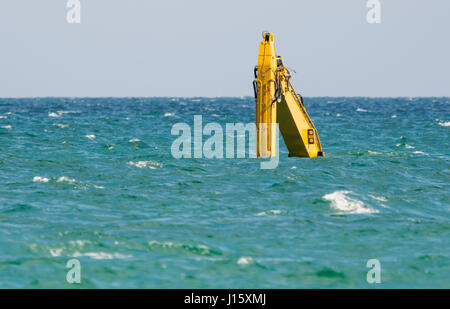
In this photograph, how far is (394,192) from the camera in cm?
1716

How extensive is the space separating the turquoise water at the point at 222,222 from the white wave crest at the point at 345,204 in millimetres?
49

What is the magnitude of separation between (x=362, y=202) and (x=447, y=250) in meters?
3.90

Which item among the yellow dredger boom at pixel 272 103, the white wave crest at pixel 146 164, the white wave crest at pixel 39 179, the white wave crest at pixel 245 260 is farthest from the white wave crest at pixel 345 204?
the white wave crest at pixel 39 179

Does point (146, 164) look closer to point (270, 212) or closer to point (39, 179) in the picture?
point (39, 179)

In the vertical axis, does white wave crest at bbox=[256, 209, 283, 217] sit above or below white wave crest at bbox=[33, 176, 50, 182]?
below

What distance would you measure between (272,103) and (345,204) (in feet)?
21.9

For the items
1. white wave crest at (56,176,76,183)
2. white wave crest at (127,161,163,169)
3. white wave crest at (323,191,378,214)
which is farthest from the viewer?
white wave crest at (127,161,163,169)
